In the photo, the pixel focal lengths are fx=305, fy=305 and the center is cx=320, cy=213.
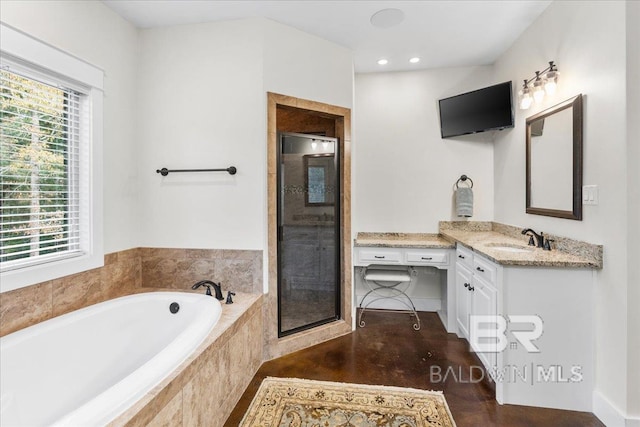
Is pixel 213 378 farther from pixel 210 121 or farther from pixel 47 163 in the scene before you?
pixel 210 121

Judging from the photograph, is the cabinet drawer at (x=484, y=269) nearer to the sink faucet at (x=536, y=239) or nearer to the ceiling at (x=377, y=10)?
the sink faucet at (x=536, y=239)

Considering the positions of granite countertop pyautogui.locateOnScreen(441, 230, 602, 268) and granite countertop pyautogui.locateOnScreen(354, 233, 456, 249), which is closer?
granite countertop pyautogui.locateOnScreen(441, 230, 602, 268)

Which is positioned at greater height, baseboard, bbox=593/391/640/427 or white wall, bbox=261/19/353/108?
white wall, bbox=261/19/353/108

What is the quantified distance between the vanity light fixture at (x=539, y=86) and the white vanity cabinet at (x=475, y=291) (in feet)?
4.17

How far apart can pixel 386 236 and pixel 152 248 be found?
2331 millimetres

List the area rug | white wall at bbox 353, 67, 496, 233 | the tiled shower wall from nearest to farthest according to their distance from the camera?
the area rug → the tiled shower wall → white wall at bbox 353, 67, 496, 233

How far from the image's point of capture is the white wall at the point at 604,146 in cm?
161

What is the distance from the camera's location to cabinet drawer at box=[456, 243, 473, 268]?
2.44 metres

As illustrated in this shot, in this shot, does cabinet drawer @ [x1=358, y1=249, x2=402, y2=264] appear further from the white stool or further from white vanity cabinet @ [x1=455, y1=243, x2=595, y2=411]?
white vanity cabinet @ [x1=455, y1=243, x2=595, y2=411]

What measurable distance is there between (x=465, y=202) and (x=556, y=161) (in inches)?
40.8

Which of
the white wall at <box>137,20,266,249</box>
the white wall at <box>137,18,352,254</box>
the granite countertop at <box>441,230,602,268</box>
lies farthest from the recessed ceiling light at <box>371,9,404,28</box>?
the granite countertop at <box>441,230,602,268</box>

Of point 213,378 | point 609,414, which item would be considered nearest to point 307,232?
point 213,378

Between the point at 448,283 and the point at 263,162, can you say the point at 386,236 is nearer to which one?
the point at 448,283

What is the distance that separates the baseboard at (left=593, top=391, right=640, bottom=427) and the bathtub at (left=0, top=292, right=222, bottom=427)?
2.23 metres
